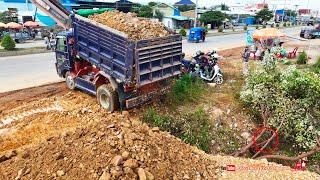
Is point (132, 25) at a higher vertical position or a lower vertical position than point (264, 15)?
higher

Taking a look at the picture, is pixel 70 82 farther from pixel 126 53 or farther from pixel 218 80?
pixel 218 80

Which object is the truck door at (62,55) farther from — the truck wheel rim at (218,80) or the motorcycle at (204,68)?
the truck wheel rim at (218,80)

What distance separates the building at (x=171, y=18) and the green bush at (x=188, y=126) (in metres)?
44.0

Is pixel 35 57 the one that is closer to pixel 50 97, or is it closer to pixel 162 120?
pixel 50 97

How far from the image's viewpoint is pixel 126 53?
8.85 m

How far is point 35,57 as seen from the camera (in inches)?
844

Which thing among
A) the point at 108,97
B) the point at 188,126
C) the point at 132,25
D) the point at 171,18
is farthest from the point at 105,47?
the point at 171,18

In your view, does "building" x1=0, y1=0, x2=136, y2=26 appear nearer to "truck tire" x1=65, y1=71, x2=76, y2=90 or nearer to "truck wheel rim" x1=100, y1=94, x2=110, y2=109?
"truck tire" x1=65, y1=71, x2=76, y2=90

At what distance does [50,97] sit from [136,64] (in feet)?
12.4

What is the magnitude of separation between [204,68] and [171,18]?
1671 inches

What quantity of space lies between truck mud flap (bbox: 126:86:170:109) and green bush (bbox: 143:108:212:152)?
0.31 metres

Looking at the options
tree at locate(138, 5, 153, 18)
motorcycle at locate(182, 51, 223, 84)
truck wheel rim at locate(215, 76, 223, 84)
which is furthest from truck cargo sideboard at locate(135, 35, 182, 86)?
tree at locate(138, 5, 153, 18)

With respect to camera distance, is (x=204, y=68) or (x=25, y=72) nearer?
(x=204, y=68)

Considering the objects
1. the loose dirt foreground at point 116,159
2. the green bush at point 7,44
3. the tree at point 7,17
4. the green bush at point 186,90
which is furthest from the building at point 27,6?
the loose dirt foreground at point 116,159
